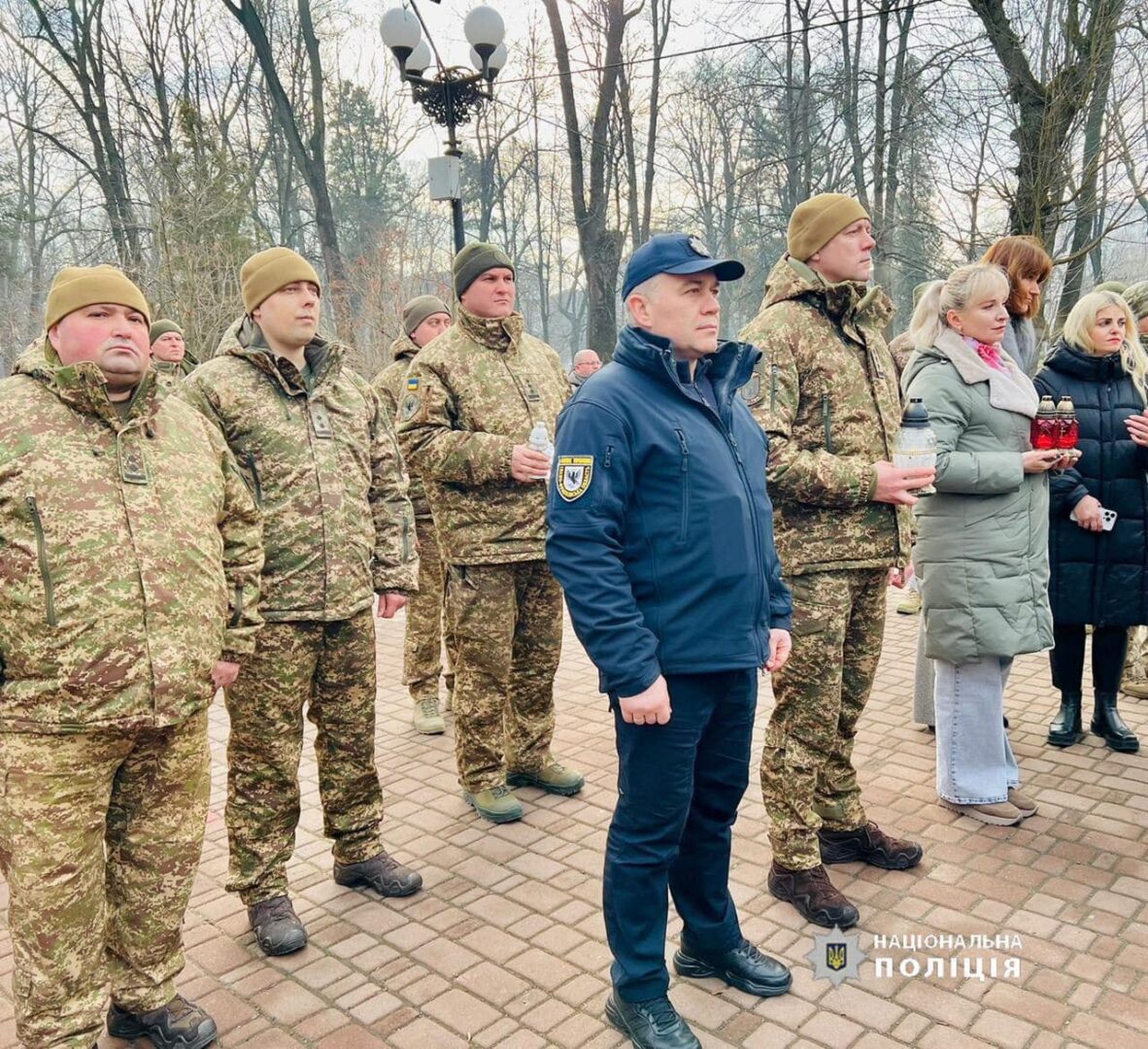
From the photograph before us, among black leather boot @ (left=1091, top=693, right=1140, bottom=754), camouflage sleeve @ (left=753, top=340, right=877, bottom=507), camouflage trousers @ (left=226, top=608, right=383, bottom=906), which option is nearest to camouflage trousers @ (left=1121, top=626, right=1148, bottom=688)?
black leather boot @ (left=1091, top=693, right=1140, bottom=754)

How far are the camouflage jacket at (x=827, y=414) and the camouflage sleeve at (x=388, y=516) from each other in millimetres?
1377

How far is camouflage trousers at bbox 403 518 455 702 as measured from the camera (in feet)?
18.4

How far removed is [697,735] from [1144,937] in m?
1.82

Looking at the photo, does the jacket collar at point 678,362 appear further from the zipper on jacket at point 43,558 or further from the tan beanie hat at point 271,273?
the zipper on jacket at point 43,558

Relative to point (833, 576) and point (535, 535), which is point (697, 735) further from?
point (535, 535)

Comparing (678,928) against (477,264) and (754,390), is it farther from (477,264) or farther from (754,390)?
(477,264)

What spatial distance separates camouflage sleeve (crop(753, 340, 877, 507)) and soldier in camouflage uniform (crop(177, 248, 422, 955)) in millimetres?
1479

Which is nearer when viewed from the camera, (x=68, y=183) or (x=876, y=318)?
(x=876, y=318)

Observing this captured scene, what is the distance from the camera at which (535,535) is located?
422 centimetres

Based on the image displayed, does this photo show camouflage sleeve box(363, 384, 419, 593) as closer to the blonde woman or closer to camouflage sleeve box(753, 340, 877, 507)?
camouflage sleeve box(753, 340, 877, 507)

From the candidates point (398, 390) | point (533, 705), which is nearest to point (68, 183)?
point (398, 390)

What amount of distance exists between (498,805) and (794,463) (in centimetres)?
207

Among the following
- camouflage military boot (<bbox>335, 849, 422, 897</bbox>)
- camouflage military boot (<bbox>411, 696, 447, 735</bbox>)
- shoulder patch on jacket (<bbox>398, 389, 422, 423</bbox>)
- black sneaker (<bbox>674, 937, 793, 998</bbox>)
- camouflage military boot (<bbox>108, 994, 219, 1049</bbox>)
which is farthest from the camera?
camouflage military boot (<bbox>411, 696, 447, 735</bbox>)

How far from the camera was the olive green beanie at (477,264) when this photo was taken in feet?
14.0
